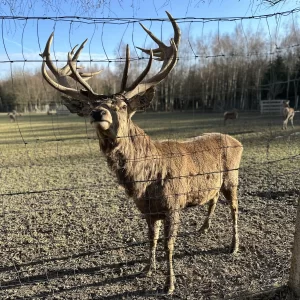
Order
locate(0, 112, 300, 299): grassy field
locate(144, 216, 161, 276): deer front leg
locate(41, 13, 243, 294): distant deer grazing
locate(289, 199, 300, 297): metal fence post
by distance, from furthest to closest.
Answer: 1. locate(144, 216, 161, 276): deer front leg
2. locate(0, 112, 300, 299): grassy field
3. locate(41, 13, 243, 294): distant deer grazing
4. locate(289, 199, 300, 297): metal fence post

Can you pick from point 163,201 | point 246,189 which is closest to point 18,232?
point 163,201

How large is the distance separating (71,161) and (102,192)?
4108 mm

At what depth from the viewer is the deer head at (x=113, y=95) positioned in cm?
324

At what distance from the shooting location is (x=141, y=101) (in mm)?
3658

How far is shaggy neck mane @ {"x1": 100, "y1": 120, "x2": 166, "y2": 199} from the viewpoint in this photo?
3410 millimetres

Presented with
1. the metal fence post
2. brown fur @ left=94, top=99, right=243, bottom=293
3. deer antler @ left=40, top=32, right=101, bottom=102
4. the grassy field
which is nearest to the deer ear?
brown fur @ left=94, top=99, right=243, bottom=293

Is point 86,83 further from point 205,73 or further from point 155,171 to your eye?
point 205,73

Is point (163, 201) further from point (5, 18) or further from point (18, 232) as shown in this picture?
point (18, 232)

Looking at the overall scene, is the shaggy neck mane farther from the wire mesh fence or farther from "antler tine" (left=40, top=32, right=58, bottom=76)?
"antler tine" (left=40, top=32, right=58, bottom=76)

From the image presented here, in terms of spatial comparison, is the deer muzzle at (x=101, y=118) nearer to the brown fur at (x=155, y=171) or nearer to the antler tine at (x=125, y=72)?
the brown fur at (x=155, y=171)

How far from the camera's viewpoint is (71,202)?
6238 millimetres

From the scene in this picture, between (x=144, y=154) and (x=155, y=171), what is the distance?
0.24m

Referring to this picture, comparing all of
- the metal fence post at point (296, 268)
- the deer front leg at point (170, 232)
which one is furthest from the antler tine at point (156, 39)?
the metal fence post at point (296, 268)

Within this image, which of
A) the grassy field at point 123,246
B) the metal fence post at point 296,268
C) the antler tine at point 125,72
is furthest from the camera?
the grassy field at point 123,246
